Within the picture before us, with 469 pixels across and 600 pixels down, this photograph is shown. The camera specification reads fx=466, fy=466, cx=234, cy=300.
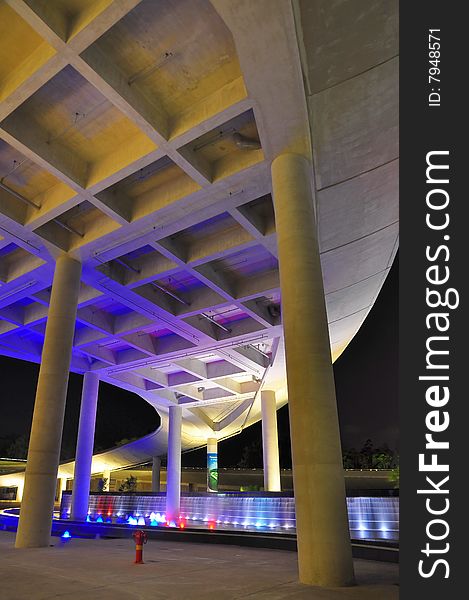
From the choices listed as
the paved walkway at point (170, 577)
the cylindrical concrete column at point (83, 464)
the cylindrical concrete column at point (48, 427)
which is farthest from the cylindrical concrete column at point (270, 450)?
the paved walkway at point (170, 577)

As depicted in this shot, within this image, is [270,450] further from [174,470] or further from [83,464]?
[83,464]

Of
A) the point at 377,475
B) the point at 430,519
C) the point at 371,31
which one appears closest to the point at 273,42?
the point at 371,31

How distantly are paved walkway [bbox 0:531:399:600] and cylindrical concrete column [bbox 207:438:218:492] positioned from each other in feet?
91.9

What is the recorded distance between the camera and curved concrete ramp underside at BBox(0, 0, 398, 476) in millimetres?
8500

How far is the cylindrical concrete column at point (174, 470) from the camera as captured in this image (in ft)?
100

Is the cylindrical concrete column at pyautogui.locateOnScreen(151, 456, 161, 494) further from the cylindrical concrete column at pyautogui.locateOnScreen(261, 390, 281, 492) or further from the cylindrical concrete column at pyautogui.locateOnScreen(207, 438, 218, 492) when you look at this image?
the cylindrical concrete column at pyautogui.locateOnScreen(261, 390, 281, 492)

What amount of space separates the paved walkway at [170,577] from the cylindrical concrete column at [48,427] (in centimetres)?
152

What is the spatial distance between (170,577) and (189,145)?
9.21 metres

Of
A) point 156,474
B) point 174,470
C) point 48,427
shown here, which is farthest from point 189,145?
point 156,474

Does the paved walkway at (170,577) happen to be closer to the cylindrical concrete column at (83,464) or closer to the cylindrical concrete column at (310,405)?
the cylindrical concrete column at (310,405)

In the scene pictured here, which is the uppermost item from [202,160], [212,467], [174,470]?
[202,160]

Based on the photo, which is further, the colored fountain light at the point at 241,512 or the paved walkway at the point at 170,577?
the colored fountain light at the point at 241,512

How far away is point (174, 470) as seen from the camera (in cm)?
3159

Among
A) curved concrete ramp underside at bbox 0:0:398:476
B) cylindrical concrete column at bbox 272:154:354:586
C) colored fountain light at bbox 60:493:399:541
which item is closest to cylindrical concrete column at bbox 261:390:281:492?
colored fountain light at bbox 60:493:399:541
